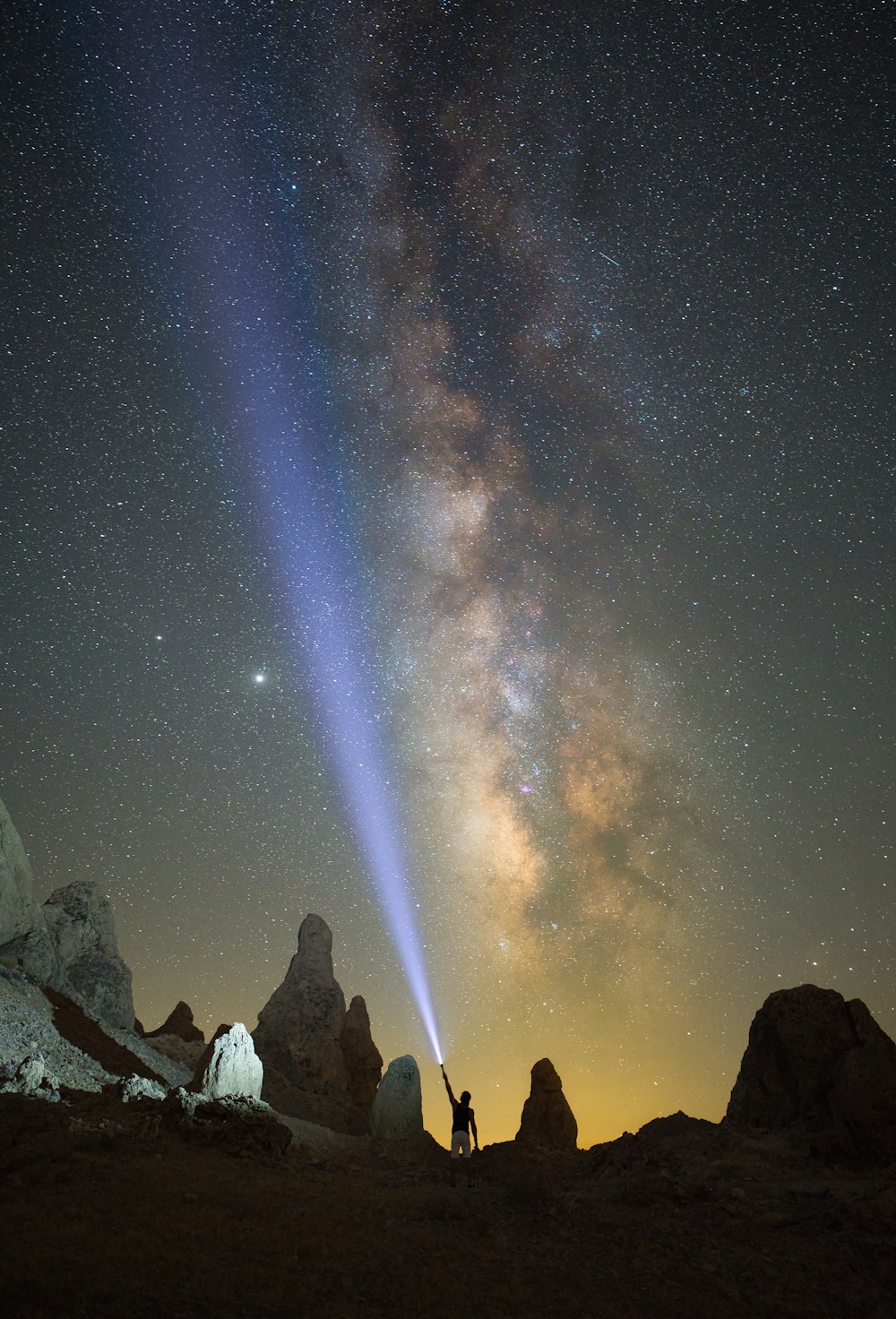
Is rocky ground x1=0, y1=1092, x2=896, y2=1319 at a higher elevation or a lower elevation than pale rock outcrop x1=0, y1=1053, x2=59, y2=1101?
higher

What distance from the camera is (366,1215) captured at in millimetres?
13883

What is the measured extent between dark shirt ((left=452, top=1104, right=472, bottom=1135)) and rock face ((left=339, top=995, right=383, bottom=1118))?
2602cm

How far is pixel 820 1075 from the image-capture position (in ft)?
73.1

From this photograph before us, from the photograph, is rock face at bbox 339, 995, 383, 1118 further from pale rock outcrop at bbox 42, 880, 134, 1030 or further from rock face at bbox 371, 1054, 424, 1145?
pale rock outcrop at bbox 42, 880, 134, 1030

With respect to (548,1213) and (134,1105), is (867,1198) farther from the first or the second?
(134,1105)

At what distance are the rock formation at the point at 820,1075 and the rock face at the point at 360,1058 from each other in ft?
91.1

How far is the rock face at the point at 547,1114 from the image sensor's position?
37.9 meters

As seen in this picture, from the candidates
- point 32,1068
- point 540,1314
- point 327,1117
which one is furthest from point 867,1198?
point 327,1117

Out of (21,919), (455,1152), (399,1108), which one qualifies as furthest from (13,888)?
(455,1152)

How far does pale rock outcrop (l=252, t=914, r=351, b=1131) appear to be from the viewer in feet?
124

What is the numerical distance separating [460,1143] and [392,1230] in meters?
8.08

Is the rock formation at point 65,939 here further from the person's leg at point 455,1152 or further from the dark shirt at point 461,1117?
the person's leg at point 455,1152

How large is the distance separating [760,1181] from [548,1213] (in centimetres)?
569

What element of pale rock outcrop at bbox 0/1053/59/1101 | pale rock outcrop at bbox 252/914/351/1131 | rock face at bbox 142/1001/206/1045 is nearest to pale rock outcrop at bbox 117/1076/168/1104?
pale rock outcrop at bbox 0/1053/59/1101
